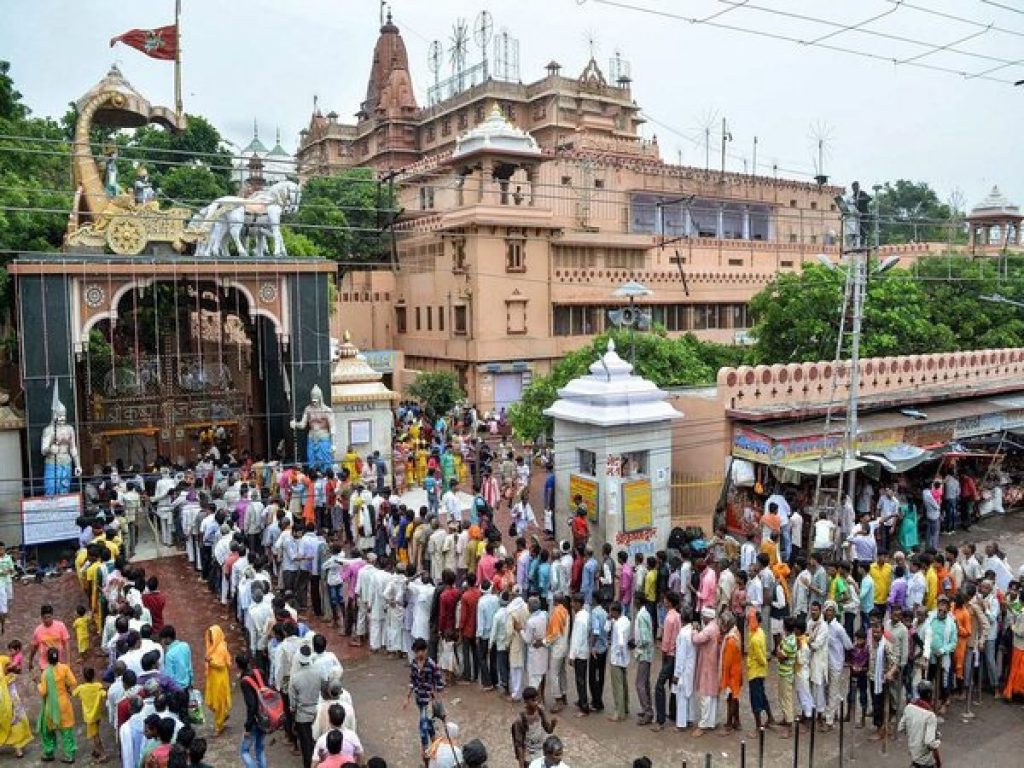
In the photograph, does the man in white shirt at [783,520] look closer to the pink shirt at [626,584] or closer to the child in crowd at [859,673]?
the pink shirt at [626,584]

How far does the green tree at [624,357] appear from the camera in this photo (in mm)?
21797

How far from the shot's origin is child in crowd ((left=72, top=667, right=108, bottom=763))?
834cm

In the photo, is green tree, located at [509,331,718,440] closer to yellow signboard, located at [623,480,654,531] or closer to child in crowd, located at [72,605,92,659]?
yellow signboard, located at [623,480,654,531]

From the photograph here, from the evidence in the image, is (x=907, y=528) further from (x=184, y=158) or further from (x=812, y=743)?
(x=184, y=158)

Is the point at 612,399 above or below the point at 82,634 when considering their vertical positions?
above

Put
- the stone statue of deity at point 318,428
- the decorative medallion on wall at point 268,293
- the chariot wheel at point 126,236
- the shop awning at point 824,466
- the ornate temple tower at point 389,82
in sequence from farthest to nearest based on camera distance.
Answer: the ornate temple tower at point 389,82, the decorative medallion on wall at point 268,293, the stone statue of deity at point 318,428, the chariot wheel at point 126,236, the shop awning at point 824,466

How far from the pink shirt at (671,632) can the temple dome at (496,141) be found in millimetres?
24409

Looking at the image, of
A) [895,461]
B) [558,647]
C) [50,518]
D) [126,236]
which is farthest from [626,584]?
[126,236]

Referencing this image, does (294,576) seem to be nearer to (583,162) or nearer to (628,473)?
(628,473)

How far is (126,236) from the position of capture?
60.6ft

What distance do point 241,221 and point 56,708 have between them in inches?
521

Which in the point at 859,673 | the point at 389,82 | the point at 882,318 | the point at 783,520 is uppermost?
the point at 389,82

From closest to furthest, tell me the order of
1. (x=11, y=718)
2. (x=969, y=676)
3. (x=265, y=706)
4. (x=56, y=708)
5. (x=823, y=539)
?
(x=265, y=706), (x=56, y=708), (x=11, y=718), (x=969, y=676), (x=823, y=539)

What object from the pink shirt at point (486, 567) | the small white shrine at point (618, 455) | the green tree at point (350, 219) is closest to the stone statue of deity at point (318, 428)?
the small white shrine at point (618, 455)
